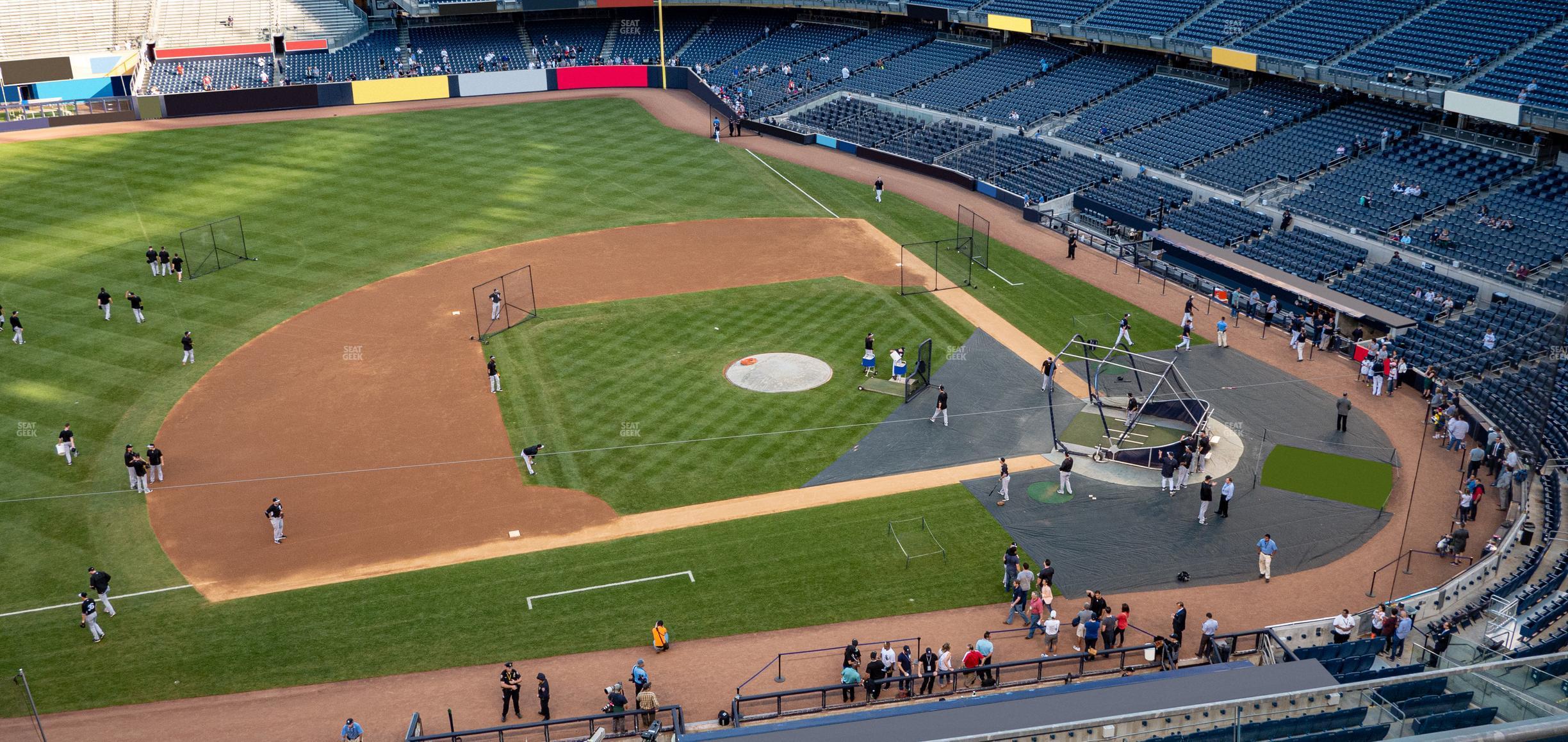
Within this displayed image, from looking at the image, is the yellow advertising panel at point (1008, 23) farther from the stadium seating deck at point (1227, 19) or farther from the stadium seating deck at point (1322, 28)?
the stadium seating deck at point (1322, 28)

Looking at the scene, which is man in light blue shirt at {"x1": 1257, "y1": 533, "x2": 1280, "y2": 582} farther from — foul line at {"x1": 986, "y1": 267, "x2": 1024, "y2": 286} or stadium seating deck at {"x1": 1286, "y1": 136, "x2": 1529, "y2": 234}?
stadium seating deck at {"x1": 1286, "y1": 136, "x2": 1529, "y2": 234}

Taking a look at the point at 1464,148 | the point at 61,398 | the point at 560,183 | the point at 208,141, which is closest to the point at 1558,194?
the point at 1464,148

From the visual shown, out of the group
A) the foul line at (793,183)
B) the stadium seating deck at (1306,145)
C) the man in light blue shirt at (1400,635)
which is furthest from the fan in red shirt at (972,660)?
the stadium seating deck at (1306,145)

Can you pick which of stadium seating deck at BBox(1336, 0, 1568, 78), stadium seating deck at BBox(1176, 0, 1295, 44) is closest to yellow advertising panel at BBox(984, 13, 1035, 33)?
stadium seating deck at BBox(1176, 0, 1295, 44)

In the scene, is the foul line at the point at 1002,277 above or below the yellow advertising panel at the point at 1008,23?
below

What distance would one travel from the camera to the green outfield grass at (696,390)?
34438 mm

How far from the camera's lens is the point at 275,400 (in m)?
38.6

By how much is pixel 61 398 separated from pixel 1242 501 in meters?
38.2

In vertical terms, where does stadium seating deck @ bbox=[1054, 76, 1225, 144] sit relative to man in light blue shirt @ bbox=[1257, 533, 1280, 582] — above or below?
above

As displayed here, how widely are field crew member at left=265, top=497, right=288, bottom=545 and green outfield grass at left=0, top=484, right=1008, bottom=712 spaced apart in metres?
2.64

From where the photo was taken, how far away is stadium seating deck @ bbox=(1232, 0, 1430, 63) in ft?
177

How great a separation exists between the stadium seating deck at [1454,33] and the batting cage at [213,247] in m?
51.5

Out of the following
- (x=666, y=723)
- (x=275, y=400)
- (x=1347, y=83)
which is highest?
(x=1347, y=83)

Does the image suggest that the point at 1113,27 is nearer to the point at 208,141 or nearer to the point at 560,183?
the point at 560,183
